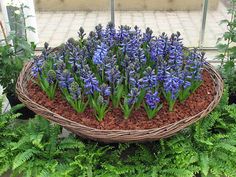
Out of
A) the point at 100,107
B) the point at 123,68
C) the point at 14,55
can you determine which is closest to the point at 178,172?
the point at 100,107

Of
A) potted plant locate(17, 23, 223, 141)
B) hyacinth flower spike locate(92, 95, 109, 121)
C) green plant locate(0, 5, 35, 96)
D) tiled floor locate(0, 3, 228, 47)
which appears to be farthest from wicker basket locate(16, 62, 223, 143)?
tiled floor locate(0, 3, 228, 47)

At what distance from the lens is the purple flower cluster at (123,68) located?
202cm

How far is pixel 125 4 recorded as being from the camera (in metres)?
3.56

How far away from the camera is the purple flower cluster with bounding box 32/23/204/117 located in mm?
2021

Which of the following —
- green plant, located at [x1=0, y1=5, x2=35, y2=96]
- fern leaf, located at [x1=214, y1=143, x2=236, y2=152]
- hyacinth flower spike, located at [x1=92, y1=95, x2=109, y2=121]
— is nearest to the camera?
hyacinth flower spike, located at [x1=92, y1=95, x2=109, y2=121]

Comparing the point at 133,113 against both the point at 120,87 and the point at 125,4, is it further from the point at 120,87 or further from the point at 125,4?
the point at 125,4

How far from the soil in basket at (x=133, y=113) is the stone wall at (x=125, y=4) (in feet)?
4.83

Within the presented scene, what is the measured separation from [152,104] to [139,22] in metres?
1.89

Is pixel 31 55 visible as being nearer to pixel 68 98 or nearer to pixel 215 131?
pixel 68 98

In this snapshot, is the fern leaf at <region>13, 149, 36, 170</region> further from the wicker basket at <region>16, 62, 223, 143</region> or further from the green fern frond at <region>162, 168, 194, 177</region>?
the green fern frond at <region>162, 168, 194, 177</region>

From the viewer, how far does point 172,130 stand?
1.94m

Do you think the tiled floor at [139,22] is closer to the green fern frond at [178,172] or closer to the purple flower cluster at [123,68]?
the purple flower cluster at [123,68]

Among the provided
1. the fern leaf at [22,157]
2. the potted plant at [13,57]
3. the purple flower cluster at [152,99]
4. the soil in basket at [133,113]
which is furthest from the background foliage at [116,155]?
the potted plant at [13,57]

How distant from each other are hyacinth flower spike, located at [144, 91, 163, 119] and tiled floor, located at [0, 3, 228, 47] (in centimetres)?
167
